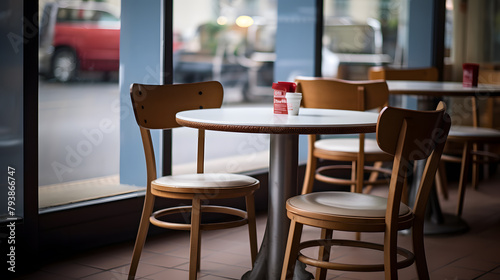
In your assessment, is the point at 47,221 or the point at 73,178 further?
the point at 73,178

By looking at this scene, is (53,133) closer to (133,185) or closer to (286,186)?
(133,185)

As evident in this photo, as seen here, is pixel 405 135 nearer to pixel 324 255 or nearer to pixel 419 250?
pixel 419 250

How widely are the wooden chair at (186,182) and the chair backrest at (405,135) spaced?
30.1 inches

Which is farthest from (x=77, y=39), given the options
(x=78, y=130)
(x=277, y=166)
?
(x=277, y=166)

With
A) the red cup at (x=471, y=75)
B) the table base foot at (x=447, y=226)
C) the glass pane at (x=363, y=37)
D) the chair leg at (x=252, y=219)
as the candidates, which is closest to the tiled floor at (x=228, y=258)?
the table base foot at (x=447, y=226)

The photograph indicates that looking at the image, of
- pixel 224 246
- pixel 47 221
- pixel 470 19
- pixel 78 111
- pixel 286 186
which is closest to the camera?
pixel 286 186

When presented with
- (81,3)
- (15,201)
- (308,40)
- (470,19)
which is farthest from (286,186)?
(470,19)

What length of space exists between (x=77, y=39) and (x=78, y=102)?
0.31 meters

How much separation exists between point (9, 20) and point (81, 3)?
1.55 ft

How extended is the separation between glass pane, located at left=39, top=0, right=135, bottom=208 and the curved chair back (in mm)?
Answer: 562

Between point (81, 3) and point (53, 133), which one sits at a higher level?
point (81, 3)

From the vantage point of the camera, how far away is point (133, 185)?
3477mm

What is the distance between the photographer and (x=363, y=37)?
5383mm

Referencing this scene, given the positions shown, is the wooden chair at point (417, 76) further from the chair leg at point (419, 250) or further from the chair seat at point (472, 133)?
the chair leg at point (419, 250)
